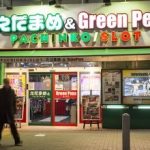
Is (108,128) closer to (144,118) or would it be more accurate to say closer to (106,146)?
(144,118)

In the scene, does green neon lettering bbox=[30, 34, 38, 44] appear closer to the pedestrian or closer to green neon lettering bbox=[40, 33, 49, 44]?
green neon lettering bbox=[40, 33, 49, 44]

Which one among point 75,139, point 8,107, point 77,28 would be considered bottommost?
point 75,139

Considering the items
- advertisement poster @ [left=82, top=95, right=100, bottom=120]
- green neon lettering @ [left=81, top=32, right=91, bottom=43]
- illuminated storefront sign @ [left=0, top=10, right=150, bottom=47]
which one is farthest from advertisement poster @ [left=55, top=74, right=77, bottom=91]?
green neon lettering @ [left=81, top=32, right=91, bottom=43]

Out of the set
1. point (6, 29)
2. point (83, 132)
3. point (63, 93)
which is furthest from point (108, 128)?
point (6, 29)

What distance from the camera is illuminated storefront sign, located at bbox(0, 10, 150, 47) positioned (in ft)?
53.3

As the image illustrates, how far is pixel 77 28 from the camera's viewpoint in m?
16.6

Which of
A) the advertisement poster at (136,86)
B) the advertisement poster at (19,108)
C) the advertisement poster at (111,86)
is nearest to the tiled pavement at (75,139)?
the advertisement poster at (19,108)

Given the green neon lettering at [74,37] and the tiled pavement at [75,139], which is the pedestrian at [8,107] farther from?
the green neon lettering at [74,37]

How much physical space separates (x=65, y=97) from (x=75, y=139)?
4456 mm

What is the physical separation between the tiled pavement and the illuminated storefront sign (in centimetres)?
319

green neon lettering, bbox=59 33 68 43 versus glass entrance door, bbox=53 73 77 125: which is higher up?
green neon lettering, bbox=59 33 68 43

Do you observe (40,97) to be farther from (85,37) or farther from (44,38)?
(85,37)

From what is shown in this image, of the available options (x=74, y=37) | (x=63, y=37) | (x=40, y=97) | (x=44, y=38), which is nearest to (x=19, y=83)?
(x=40, y=97)

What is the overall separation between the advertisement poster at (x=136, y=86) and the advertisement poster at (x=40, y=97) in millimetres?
3441
